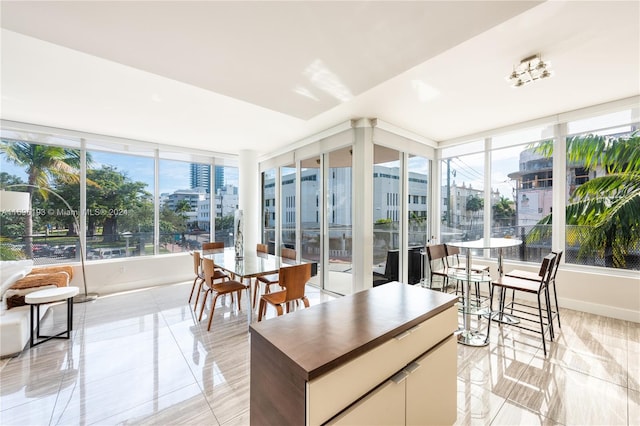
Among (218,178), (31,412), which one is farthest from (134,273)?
(31,412)

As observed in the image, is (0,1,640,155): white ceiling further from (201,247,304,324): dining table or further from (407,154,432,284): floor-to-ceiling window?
(201,247,304,324): dining table

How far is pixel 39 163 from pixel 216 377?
477cm

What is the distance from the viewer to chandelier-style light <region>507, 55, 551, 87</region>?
2338 millimetres

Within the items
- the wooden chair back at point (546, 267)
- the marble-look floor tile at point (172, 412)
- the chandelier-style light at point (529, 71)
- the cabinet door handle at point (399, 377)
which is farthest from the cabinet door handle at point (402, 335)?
the chandelier-style light at point (529, 71)

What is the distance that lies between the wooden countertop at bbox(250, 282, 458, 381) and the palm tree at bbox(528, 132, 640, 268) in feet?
11.9

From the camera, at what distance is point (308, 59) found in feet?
6.00

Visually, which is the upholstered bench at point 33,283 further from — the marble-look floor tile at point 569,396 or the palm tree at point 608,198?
the palm tree at point 608,198

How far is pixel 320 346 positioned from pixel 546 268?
2634 millimetres

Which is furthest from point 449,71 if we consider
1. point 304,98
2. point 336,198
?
point 336,198

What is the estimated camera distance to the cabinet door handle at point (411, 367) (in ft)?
3.83

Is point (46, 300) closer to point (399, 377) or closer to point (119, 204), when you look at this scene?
point (119, 204)

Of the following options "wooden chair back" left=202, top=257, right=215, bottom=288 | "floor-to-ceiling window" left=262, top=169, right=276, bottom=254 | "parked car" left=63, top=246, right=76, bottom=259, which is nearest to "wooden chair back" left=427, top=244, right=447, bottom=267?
"wooden chair back" left=202, top=257, right=215, bottom=288

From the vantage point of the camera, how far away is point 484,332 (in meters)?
2.99

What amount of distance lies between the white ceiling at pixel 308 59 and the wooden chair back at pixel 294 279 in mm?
1672
